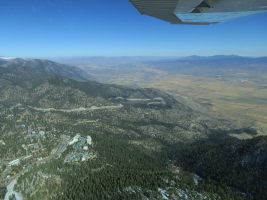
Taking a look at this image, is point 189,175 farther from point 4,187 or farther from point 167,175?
point 4,187

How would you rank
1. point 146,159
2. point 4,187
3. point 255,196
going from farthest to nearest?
point 146,159 → point 4,187 → point 255,196

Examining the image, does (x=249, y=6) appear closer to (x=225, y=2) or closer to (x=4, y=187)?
(x=225, y=2)

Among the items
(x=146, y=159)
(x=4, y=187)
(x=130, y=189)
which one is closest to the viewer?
(x=130, y=189)

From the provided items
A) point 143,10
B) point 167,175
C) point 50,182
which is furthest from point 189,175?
point 143,10

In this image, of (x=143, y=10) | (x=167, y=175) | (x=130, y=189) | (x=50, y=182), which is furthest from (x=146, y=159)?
(x=143, y=10)

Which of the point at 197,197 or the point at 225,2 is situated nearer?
the point at 225,2

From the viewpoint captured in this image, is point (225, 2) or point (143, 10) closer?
point (225, 2)

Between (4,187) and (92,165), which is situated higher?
(92,165)

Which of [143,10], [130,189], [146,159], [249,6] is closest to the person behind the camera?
[249,6]

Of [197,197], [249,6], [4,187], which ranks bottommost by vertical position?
[4,187]
